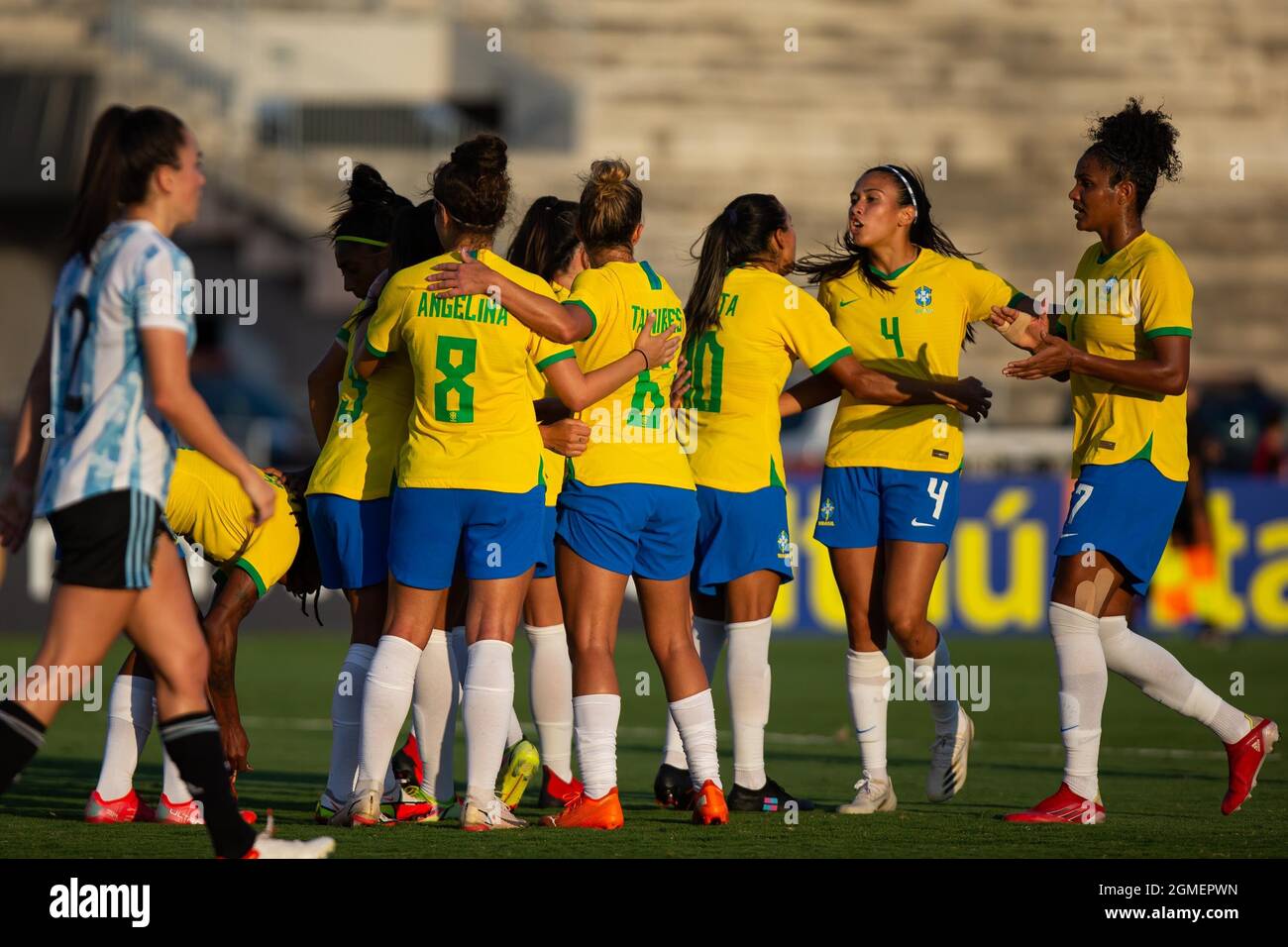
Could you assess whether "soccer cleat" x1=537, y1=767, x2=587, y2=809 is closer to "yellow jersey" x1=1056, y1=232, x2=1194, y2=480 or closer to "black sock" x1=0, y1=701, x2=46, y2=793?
"yellow jersey" x1=1056, y1=232, x2=1194, y2=480

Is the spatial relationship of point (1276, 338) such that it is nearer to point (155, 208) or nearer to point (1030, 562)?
point (1030, 562)

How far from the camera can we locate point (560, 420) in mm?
7109

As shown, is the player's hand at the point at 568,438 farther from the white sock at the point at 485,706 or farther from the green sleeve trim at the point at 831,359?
the green sleeve trim at the point at 831,359

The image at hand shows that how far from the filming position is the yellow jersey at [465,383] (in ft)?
21.7

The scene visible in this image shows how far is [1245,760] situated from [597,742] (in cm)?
250

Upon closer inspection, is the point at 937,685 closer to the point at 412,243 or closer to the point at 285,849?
the point at 412,243

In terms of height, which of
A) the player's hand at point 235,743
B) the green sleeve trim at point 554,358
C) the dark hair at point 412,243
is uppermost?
the dark hair at point 412,243

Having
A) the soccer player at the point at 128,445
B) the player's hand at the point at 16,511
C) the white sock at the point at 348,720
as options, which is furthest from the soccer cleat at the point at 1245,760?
the player's hand at the point at 16,511

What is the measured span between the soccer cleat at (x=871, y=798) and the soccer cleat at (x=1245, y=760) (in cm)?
126

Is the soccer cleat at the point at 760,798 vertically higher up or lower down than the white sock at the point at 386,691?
lower down

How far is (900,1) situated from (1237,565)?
15569mm

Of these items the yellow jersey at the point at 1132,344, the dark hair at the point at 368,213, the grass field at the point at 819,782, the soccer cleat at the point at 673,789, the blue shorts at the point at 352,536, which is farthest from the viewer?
the soccer cleat at the point at 673,789

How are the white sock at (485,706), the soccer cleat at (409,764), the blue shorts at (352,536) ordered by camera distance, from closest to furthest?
1. the white sock at (485,706)
2. the blue shorts at (352,536)
3. the soccer cleat at (409,764)

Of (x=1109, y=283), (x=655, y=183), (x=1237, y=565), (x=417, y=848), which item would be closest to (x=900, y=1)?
(x=655, y=183)
